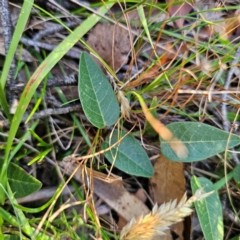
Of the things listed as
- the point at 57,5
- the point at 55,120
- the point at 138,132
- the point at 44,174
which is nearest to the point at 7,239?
the point at 44,174

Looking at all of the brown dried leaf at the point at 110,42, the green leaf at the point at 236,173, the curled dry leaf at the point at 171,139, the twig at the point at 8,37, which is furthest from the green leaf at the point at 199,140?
the twig at the point at 8,37

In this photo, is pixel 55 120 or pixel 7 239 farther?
pixel 55 120

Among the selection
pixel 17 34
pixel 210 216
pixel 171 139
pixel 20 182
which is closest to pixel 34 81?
pixel 17 34

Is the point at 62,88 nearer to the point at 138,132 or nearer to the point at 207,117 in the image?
the point at 138,132

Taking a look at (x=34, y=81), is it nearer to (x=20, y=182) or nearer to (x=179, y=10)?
(x=20, y=182)

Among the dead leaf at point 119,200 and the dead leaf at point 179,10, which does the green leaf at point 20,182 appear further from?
the dead leaf at point 179,10

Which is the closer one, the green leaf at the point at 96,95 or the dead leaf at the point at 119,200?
the green leaf at the point at 96,95

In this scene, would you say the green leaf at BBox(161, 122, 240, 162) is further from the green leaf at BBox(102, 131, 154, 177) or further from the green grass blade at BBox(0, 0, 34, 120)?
the green grass blade at BBox(0, 0, 34, 120)
